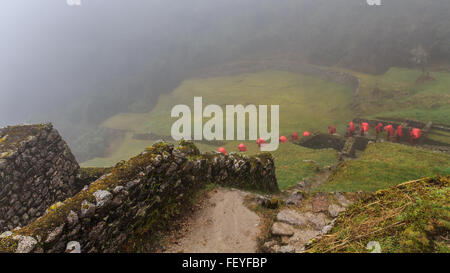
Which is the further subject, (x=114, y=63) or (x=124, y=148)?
(x=114, y=63)

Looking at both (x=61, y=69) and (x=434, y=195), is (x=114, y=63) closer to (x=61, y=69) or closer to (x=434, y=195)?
(x=61, y=69)

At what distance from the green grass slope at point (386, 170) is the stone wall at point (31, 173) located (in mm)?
14055

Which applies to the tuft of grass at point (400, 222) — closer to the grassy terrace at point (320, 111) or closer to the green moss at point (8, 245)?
the green moss at point (8, 245)

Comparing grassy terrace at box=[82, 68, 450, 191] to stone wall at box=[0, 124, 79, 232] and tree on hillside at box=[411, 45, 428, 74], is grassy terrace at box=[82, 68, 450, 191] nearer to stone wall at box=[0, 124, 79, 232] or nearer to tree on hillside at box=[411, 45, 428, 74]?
tree on hillside at box=[411, 45, 428, 74]

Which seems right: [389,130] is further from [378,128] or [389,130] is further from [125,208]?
[125,208]

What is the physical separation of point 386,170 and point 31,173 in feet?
65.5

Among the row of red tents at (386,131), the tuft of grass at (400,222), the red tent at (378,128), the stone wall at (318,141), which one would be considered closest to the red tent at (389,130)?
the row of red tents at (386,131)

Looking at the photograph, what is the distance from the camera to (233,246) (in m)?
6.66

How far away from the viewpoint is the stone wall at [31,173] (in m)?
8.83

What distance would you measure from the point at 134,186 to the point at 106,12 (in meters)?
157

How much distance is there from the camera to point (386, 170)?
1573cm

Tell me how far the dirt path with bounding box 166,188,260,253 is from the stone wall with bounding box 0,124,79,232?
686 centimetres

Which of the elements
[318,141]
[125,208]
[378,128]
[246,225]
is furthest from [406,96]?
[125,208]
